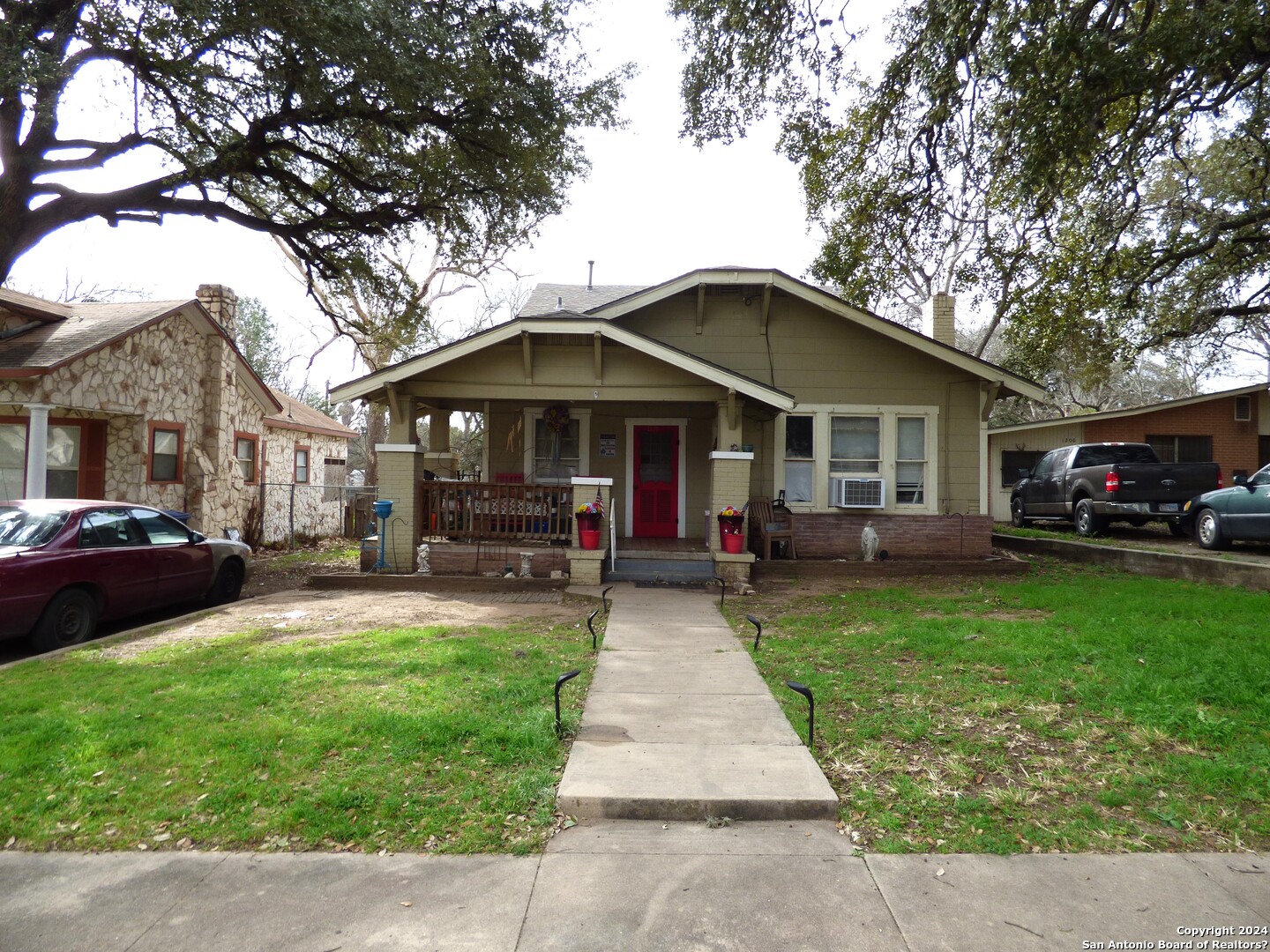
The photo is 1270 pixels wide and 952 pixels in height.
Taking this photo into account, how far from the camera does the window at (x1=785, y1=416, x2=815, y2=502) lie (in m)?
13.0

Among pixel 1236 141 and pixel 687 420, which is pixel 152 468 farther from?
pixel 1236 141

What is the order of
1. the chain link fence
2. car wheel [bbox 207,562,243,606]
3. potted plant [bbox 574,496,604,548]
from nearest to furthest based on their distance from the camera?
car wheel [bbox 207,562,243,606] → potted plant [bbox 574,496,604,548] → the chain link fence

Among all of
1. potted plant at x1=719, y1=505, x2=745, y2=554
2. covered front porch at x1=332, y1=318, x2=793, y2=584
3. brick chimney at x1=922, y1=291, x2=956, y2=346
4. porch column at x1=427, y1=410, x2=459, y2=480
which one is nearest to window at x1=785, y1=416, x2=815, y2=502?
covered front porch at x1=332, y1=318, x2=793, y2=584

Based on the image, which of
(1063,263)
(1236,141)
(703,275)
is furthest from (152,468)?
(1236,141)

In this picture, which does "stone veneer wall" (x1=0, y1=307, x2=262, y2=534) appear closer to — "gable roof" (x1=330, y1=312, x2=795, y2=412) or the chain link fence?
the chain link fence

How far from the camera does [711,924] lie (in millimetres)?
2836

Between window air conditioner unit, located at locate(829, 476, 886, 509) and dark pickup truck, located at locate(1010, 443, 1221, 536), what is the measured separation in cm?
514

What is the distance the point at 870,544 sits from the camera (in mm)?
12406

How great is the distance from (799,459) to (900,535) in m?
2.17

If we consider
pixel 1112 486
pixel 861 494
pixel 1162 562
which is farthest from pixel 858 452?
pixel 1112 486

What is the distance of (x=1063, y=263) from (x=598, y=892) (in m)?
11.8

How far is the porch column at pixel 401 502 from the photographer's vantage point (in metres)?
11.0

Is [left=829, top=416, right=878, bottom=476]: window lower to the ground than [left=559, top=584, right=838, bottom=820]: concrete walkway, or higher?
higher

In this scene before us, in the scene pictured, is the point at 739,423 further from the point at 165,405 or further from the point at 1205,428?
the point at 1205,428
